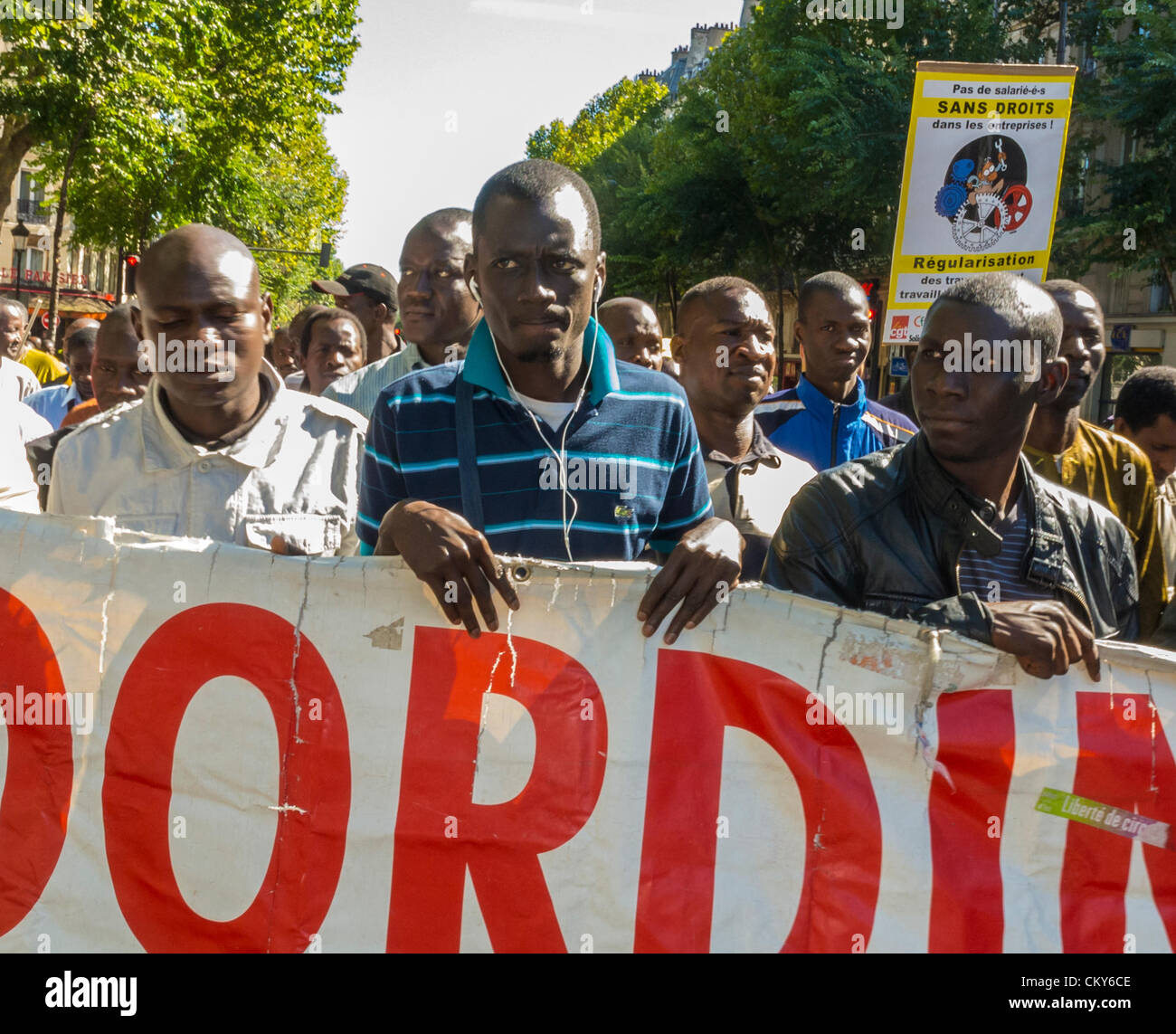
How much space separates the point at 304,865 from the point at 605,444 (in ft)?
3.50

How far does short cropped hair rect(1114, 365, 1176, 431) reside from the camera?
5.26 metres

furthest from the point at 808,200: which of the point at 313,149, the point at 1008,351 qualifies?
the point at 313,149

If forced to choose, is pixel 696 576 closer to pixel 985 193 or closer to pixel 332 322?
pixel 332 322

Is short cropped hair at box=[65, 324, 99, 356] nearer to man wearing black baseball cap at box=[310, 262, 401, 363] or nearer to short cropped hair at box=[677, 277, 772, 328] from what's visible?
man wearing black baseball cap at box=[310, 262, 401, 363]

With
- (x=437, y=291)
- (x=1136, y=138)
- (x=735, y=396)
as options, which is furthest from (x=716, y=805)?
(x=1136, y=138)

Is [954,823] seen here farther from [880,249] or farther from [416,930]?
[880,249]

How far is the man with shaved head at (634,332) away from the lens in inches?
225

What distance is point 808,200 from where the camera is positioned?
29312 mm

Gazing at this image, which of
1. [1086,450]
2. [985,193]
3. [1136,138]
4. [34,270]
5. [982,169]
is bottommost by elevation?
[1086,450]

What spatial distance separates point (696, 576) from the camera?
2473mm

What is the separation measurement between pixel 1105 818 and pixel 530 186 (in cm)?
176

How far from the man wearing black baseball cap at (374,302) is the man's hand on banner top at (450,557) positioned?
15.1 feet

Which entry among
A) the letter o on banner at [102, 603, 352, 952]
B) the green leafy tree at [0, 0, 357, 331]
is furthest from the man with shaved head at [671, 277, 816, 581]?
the green leafy tree at [0, 0, 357, 331]

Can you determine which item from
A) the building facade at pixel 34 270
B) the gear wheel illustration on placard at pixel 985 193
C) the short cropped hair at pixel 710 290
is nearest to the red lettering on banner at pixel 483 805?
the short cropped hair at pixel 710 290
